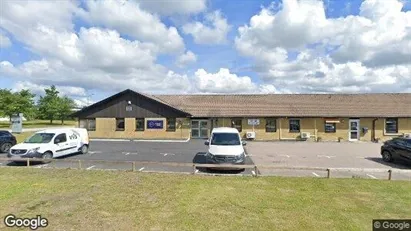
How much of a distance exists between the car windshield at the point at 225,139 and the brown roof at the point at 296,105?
523 inches

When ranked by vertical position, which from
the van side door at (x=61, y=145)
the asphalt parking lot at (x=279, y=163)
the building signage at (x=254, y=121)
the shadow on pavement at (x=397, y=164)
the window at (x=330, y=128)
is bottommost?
the shadow on pavement at (x=397, y=164)

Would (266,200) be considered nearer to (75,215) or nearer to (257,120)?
(75,215)

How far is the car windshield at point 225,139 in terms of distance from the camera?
13.9m

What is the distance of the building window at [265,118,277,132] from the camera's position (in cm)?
2762

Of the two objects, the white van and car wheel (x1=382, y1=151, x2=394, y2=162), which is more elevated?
the white van

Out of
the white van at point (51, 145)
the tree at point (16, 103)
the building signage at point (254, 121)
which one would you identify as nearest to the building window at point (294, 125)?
the building signage at point (254, 121)

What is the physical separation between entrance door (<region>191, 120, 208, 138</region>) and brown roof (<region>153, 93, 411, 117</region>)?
2.86ft

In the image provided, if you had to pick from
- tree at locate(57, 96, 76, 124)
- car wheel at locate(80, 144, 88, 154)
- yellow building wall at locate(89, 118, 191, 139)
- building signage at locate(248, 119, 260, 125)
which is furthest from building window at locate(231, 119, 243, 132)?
tree at locate(57, 96, 76, 124)

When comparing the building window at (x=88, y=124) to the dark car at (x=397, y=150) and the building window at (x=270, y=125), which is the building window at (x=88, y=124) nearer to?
the building window at (x=270, y=125)

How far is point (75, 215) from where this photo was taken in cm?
683

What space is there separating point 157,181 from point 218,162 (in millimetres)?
3347

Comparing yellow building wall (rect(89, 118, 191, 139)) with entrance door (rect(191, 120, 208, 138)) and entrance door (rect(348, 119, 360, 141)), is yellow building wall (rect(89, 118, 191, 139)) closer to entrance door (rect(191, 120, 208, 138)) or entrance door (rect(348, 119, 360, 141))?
entrance door (rect(191, 120, 208, 138))

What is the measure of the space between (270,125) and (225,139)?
14634mm

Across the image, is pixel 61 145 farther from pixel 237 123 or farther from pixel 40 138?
pixel 237 123
